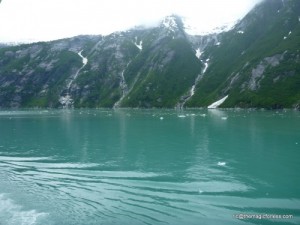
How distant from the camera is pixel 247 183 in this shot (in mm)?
38156

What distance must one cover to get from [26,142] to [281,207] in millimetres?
59722

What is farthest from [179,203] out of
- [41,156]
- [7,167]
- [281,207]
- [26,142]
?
[26,142]

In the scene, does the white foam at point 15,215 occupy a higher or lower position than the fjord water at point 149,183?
lower

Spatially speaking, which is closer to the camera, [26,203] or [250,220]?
[250,220]

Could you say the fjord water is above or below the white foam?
above

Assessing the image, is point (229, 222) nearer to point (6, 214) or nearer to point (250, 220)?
point (250, 220)

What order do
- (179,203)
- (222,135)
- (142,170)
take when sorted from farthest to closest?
(222,135)
(142,170)
(179,203)

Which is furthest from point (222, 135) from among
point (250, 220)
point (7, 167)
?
point (250, 220)

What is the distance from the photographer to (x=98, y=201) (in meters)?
32.6

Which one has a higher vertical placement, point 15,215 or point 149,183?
Result: point 149,183

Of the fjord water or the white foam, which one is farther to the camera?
the fjord water

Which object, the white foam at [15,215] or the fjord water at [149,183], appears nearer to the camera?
the white foam at [15,215]

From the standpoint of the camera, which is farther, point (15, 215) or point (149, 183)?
point (149, 183)

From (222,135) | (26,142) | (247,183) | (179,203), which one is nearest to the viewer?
(179,203)
